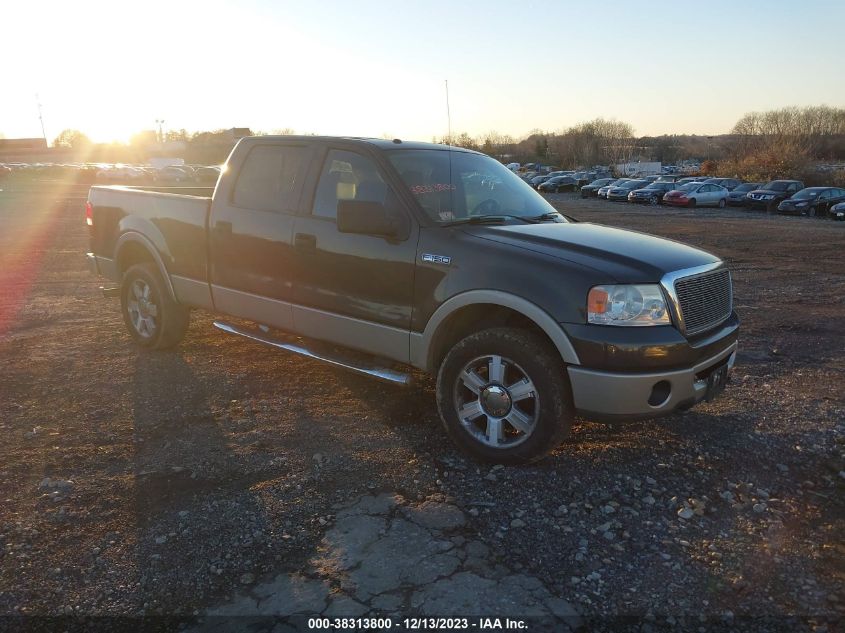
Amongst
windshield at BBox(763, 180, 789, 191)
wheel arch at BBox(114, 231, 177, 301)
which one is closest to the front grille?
wheel arch at BBox(114, 231, 177, 301)

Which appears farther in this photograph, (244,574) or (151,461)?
(151,461)

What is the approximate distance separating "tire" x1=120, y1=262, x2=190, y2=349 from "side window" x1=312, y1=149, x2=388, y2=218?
2149 mm

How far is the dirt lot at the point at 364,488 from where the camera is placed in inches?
111

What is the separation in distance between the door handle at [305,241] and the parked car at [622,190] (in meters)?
38.2

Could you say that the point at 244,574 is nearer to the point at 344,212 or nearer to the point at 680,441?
the point at 344,212

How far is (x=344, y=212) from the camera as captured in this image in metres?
4.07

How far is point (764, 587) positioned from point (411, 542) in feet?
5.24

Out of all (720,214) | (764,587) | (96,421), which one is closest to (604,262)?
(764,587)

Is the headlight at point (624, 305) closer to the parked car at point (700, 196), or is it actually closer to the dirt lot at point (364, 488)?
the dirt lot at point (364, 488)

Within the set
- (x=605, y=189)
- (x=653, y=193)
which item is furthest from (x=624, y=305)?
(x=605, y=189)

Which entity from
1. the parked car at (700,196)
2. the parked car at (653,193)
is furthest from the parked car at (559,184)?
the parked car at (700,196)

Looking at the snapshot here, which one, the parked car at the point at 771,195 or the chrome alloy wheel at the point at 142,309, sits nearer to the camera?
the chrome alloy wheel at the point at 142,309

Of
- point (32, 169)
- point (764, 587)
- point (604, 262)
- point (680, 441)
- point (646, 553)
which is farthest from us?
point (32, 169)

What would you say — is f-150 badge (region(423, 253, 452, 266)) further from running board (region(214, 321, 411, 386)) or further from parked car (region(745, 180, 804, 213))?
parked car (region(745, 180, 804, 213))
